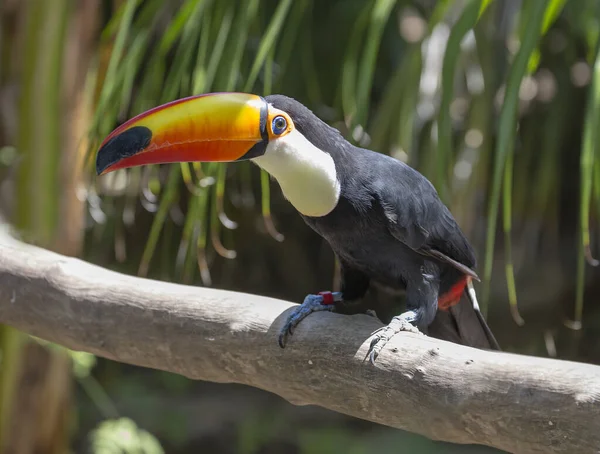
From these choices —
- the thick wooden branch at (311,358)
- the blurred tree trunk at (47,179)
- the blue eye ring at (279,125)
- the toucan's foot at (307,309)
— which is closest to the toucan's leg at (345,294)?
the toucan's foot at (307,309)

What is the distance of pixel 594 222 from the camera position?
2.37 metres

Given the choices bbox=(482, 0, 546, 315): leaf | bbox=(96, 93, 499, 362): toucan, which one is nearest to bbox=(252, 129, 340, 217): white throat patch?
bbox=(96, 93, 499, 362): toucan

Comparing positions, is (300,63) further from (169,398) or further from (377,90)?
(169,398)

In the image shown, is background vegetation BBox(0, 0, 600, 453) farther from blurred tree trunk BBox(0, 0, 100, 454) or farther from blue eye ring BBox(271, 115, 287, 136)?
blue eye ring BBox(271, 115, 287, 136)

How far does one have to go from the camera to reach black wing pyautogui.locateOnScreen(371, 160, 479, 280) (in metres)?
1.17

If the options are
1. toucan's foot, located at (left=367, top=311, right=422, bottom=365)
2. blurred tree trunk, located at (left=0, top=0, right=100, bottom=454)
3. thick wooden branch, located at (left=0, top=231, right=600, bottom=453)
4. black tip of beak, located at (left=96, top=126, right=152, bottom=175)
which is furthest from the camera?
blurred tree trunk, located at (left=0, top=0, right=100, bottom=454)

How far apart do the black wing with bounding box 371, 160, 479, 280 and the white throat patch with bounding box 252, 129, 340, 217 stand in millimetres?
78

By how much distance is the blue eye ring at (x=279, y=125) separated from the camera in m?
1.10

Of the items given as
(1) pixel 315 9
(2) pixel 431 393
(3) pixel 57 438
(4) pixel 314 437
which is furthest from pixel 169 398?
(2) pixel 431 393

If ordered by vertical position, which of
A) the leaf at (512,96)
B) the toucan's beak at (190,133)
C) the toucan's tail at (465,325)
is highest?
the leaf at (512,96)

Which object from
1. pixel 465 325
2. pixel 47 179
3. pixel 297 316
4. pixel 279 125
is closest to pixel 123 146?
pixel 279 125

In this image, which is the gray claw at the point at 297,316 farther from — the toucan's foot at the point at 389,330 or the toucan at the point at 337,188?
the toucan's foot at the point at 389,330

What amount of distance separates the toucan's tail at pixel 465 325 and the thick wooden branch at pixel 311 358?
31cm

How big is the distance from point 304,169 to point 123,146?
25 cm
